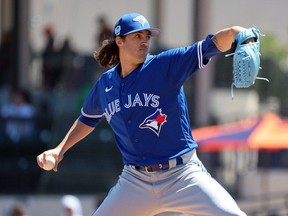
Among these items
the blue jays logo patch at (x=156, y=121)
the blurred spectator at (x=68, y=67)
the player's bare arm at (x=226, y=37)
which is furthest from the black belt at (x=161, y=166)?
the blurred spectator at (x=68, y=67)

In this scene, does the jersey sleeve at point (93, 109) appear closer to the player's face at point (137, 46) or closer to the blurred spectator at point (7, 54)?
the player's face at point (137, 46)

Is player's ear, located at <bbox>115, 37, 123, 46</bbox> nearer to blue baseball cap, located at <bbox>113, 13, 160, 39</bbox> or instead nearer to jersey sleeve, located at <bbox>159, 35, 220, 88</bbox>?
blue baseball cap, located at <bbox>113, 13, 160, 39</bbox>

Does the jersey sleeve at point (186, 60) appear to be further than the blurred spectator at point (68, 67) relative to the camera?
No

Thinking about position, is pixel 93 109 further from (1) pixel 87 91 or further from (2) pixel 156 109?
(1) pixel 87 91

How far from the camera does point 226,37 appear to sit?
5078mm

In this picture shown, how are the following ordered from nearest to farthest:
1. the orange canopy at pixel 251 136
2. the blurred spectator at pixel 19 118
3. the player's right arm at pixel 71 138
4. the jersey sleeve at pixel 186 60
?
the jersey sleeve at pixel 186 60 → the player's right arm at pixel 71 138 → the orange canopy at pixel 251 136 → the blurred spectator at pixel 19 118

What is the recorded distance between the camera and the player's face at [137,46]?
18.2ft

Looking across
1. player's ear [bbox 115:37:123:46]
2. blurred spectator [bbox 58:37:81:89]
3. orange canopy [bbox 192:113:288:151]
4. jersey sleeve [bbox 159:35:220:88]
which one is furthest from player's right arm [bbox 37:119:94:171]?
blurred spectator [bbox 58:37:81:89]

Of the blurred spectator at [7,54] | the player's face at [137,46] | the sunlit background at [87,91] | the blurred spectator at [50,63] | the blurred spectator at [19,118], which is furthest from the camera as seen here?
the blurred spectator at [7,54]

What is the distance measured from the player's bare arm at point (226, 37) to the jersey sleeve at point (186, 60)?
68 mm

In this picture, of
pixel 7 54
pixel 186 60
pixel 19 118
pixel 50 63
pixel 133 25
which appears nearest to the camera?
pixel 186 60

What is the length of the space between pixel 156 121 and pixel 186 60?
403 mm

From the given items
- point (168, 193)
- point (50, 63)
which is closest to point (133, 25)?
point (168, 193)

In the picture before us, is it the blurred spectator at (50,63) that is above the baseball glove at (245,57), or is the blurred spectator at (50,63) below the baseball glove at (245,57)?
below
